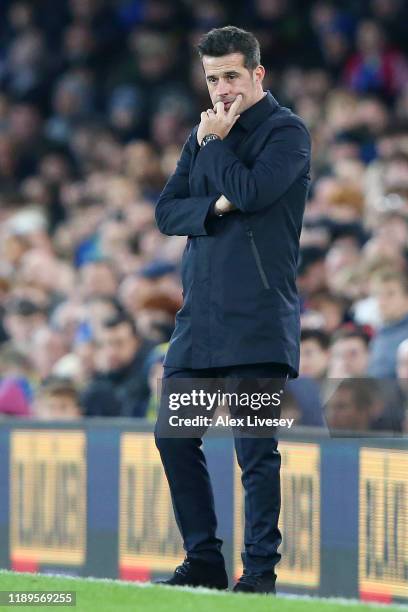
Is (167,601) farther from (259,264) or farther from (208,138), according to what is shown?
(208,138)

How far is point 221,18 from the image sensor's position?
1503 cm

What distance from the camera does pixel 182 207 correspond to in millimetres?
5266

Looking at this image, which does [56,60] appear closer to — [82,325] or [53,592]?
[82,325]

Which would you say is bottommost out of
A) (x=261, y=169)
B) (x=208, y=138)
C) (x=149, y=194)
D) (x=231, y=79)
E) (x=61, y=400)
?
(x=61, y=400)

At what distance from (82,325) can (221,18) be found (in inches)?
219

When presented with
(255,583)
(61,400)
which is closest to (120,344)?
(61,400)

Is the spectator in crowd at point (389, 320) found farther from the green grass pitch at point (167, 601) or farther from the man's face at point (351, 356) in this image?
the green grass pitch at point (167, 601)

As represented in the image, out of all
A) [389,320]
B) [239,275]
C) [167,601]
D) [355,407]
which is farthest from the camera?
[389,320]

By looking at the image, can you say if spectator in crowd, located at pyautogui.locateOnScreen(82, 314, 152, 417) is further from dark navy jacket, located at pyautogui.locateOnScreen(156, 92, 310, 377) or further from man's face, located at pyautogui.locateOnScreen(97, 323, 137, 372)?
dark navy jacket, located at pyautogui.locateOnScreen(156, 92, 310, 377)

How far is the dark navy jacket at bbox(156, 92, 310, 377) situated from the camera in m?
5.07

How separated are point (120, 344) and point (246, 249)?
3784mm

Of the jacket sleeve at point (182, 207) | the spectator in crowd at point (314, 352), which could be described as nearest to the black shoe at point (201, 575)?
the jacket sleeve at point (182, 207)

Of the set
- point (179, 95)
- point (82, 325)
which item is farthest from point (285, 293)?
point (179, 95)

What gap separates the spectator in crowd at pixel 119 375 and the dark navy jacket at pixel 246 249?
3.29 m
